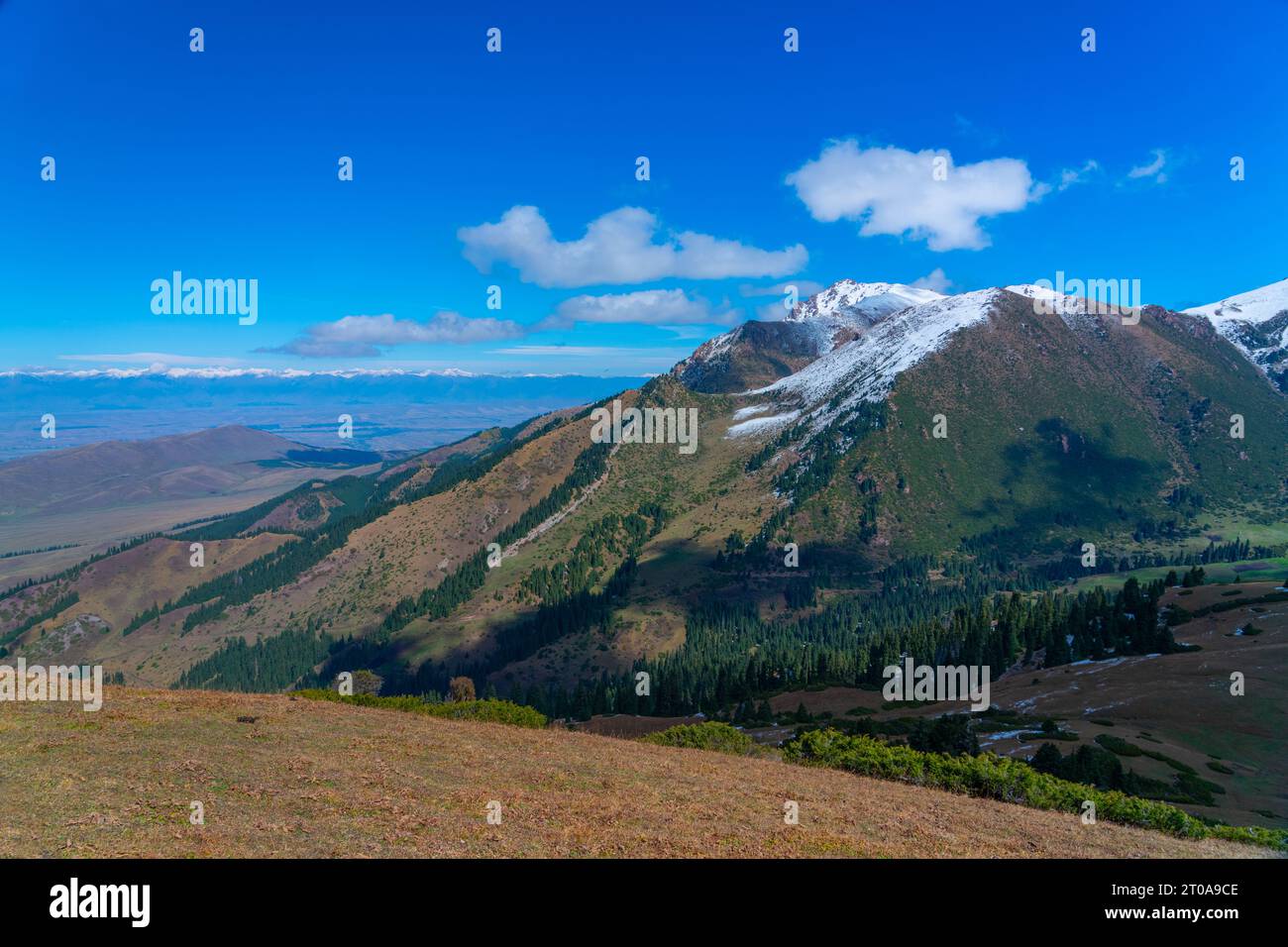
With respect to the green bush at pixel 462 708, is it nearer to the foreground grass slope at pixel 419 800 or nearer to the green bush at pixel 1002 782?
the foreground grass slope at pixel 419 800

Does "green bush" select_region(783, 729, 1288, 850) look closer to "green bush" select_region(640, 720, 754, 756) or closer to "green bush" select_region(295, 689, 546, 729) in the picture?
"green bush" select_region(640, 720, 754, 756)

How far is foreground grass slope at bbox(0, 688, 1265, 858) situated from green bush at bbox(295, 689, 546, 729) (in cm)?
1169

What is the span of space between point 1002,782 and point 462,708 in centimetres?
4372

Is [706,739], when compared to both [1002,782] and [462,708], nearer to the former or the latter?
[462,708]

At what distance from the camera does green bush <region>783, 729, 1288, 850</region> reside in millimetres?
35500

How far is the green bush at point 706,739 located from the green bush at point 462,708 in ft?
Result: 36.4

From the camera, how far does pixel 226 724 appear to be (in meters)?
39.5

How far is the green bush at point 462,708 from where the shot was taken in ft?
182

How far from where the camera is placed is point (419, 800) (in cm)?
2712

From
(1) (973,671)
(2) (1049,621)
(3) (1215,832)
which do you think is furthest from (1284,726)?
(2) (1049,621)

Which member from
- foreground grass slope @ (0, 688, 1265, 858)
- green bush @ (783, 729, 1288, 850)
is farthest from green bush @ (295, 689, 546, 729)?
green bush @ (783, 729, 1288, 850)

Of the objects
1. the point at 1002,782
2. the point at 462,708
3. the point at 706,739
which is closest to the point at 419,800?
the point at 462,708
